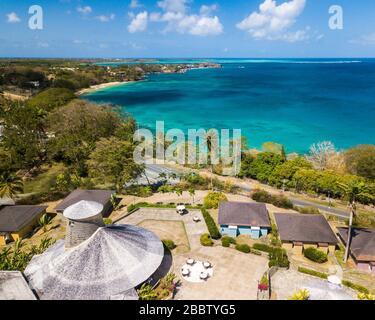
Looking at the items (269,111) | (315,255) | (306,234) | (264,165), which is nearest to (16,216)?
(306,234)

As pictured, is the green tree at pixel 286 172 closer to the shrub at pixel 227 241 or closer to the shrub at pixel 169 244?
the shrub at pixel 227 241

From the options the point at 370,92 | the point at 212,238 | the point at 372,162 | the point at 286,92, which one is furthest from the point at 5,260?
the point at 370,92

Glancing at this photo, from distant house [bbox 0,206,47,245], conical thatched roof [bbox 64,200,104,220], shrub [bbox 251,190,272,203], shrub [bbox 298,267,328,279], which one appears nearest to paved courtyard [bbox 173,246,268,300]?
shrub [bbox 298,267,328,279]

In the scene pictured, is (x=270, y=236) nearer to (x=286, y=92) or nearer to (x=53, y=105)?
(x=53, y=105)

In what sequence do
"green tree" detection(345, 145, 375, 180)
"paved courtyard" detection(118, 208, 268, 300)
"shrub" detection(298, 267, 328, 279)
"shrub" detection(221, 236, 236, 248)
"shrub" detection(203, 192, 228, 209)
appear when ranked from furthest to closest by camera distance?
"green tree" detection(345, 145, 375, 180) < "shrub" detection(203, 192, 228, 209) < "shrub" detection(221, 236, 236, 248) < "shrub" detection(298, 267, 328, 279) < "paved courtyard" detection(118, 208, 268, 300)

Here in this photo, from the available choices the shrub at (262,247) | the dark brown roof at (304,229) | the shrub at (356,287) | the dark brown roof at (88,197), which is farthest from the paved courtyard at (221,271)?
the shrub at (356,287)

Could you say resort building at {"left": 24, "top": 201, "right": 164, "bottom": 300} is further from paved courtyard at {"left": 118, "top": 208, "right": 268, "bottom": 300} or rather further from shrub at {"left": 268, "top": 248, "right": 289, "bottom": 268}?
shrub at {"left": 268, "top": 248, "right": 289, "bottom": 268}
